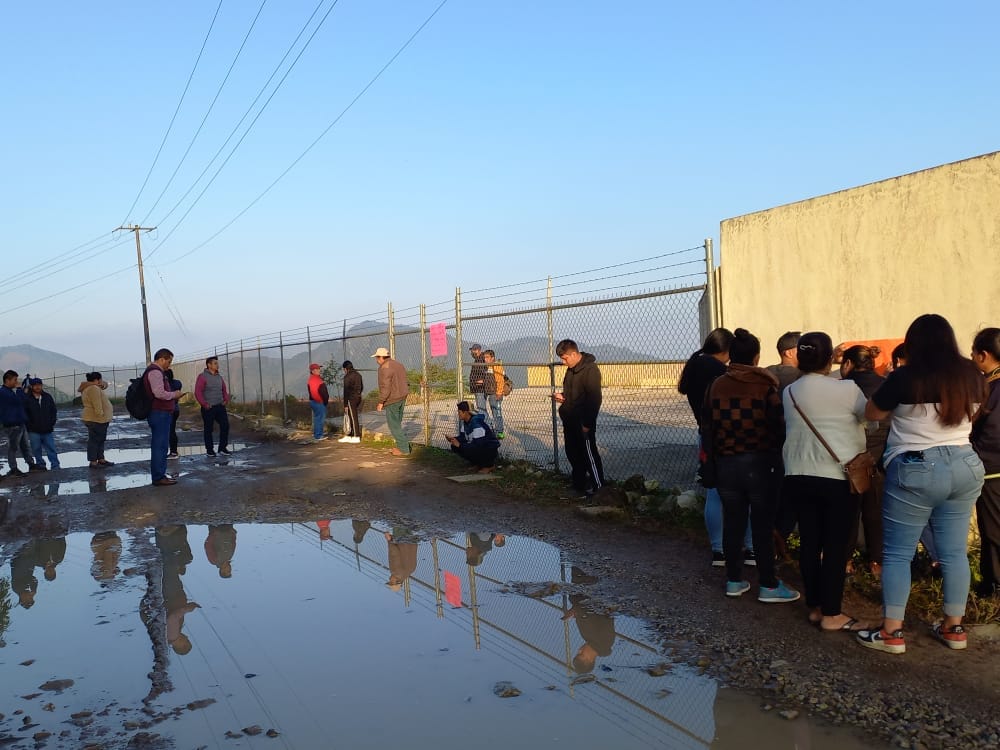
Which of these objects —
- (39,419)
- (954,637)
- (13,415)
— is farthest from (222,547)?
(39,419)

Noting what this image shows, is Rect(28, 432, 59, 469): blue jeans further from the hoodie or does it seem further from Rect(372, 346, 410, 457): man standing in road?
the hoodie

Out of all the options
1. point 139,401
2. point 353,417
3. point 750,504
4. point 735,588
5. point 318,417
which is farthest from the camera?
point 318,417

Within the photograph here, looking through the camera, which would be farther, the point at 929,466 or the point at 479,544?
the point at 479,544

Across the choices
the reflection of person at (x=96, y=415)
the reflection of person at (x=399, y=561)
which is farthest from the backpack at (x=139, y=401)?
the reflection of person at (x=399, y=561)

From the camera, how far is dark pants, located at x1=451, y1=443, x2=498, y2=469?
36.2 ft

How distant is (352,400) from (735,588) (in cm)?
1111

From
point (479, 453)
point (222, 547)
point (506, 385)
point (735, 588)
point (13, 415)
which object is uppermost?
point (506, 385)

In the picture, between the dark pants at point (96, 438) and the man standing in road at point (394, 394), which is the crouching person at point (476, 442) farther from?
the dark pants at point (96, 438)

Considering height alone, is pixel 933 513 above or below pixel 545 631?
above

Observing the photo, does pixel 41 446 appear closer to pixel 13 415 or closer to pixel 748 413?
pixel 13 415

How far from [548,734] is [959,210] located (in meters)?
4.74

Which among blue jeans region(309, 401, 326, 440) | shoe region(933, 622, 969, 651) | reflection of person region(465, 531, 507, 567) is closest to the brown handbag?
→ shoe region(933, 622, 969, 651)

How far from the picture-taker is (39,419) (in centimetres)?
1374

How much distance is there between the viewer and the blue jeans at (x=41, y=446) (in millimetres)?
13891
